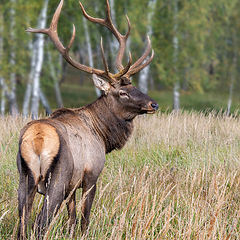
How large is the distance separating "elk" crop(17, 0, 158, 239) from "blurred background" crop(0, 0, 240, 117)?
4.88 m

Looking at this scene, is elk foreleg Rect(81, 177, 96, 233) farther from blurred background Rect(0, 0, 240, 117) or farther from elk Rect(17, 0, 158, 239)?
blurred background Rect(0, 0, 240, 117)

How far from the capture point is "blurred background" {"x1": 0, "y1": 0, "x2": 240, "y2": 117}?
17.3m

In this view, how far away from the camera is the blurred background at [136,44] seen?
17.3 m

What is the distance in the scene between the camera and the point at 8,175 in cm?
529

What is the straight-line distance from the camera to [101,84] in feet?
16.6

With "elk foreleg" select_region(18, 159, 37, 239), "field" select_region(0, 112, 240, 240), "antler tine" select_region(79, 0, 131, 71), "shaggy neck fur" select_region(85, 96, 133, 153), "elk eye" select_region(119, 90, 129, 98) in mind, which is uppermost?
"antler tine" select_region(79, 0, 131, 71)

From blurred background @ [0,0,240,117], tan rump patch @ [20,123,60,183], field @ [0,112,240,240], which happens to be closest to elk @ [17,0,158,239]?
tan rump patch @ [20,123,60,183]

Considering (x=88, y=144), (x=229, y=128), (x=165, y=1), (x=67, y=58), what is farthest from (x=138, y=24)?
(x=88, y=144)

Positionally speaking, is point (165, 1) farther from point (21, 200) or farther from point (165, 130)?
point (21, 200)

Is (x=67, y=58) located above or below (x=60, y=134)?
above

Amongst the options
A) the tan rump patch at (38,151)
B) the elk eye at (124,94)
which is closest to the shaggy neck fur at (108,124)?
the elk eye at (124,94)

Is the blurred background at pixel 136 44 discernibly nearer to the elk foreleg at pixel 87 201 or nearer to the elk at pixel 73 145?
the elk at pixel 73 145

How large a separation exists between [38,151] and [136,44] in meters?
22.9

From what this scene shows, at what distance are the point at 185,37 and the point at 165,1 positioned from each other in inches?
103
